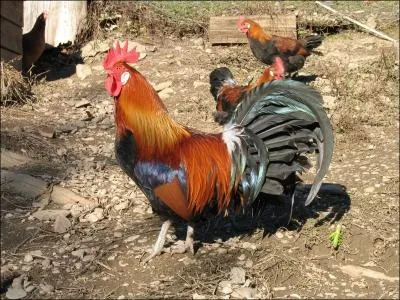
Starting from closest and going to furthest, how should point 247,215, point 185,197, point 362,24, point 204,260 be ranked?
1. point 185,197
2. point 204,260
3. point 247,215
4. point 362,24

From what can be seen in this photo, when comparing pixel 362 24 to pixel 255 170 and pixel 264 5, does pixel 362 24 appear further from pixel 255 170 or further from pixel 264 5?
pixel 255 170

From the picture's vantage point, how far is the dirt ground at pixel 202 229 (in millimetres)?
3607

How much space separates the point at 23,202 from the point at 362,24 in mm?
5775

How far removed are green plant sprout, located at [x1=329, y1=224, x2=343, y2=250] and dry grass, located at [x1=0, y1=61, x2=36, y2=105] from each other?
3915 millimetres

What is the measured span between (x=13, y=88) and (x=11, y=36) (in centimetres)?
89

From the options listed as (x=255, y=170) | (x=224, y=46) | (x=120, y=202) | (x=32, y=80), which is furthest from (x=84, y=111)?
(x=255, y=170)

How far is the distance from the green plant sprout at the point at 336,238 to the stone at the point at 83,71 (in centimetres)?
457

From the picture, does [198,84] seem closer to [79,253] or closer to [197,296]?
[79,253]

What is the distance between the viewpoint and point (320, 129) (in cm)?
362

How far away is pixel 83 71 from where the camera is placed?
7664 mm

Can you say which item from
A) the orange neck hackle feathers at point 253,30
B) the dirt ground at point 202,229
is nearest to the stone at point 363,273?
the dirt ground at point 202,229

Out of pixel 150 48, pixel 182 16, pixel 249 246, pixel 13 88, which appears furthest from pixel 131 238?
pixel 182 16

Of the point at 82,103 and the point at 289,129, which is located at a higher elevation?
the point at 289,129

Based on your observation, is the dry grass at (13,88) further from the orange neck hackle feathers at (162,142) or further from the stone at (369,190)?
the stone at (369,190)
